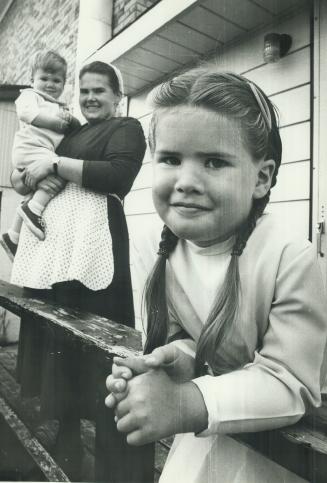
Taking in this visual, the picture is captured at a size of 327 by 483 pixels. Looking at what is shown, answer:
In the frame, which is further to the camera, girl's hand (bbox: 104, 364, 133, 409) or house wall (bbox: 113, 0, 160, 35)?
house wall (bbox: 113, 0, 160, 35)

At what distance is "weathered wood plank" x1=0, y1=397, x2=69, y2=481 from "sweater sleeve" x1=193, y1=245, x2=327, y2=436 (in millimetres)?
451

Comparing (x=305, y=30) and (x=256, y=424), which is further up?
(x=305, y=30)

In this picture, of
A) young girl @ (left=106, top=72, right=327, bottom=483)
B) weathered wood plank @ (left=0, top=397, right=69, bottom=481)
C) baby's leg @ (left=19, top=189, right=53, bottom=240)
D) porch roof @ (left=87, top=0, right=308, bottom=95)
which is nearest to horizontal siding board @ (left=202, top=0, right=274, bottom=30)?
porch roof @ (left=87, top=0, right=308, bottom=95)

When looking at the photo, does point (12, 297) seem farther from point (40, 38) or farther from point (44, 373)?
point (40, 38)

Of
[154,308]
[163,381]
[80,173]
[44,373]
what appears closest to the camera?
[163,381]

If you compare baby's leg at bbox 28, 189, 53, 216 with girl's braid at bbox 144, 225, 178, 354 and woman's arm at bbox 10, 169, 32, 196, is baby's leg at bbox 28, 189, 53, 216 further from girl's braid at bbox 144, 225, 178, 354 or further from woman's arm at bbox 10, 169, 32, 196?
girl's braid at bbox 144, 225, 178, 354

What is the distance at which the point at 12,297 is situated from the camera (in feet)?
2.66

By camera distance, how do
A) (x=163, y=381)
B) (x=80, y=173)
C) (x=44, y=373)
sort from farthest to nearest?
(x=44, y=373)
(x=80, y=173)
(x=163, y=381)

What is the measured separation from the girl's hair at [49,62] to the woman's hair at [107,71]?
3.6 inches

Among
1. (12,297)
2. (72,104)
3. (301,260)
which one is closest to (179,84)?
(301,260)

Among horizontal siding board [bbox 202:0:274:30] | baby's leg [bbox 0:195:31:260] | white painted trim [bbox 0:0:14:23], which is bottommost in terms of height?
baby's leg [bbox 0:195:31:260]

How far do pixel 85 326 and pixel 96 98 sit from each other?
43 centimetres

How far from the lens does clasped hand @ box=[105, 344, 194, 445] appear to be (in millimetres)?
355

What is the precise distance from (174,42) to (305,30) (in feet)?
0.84
